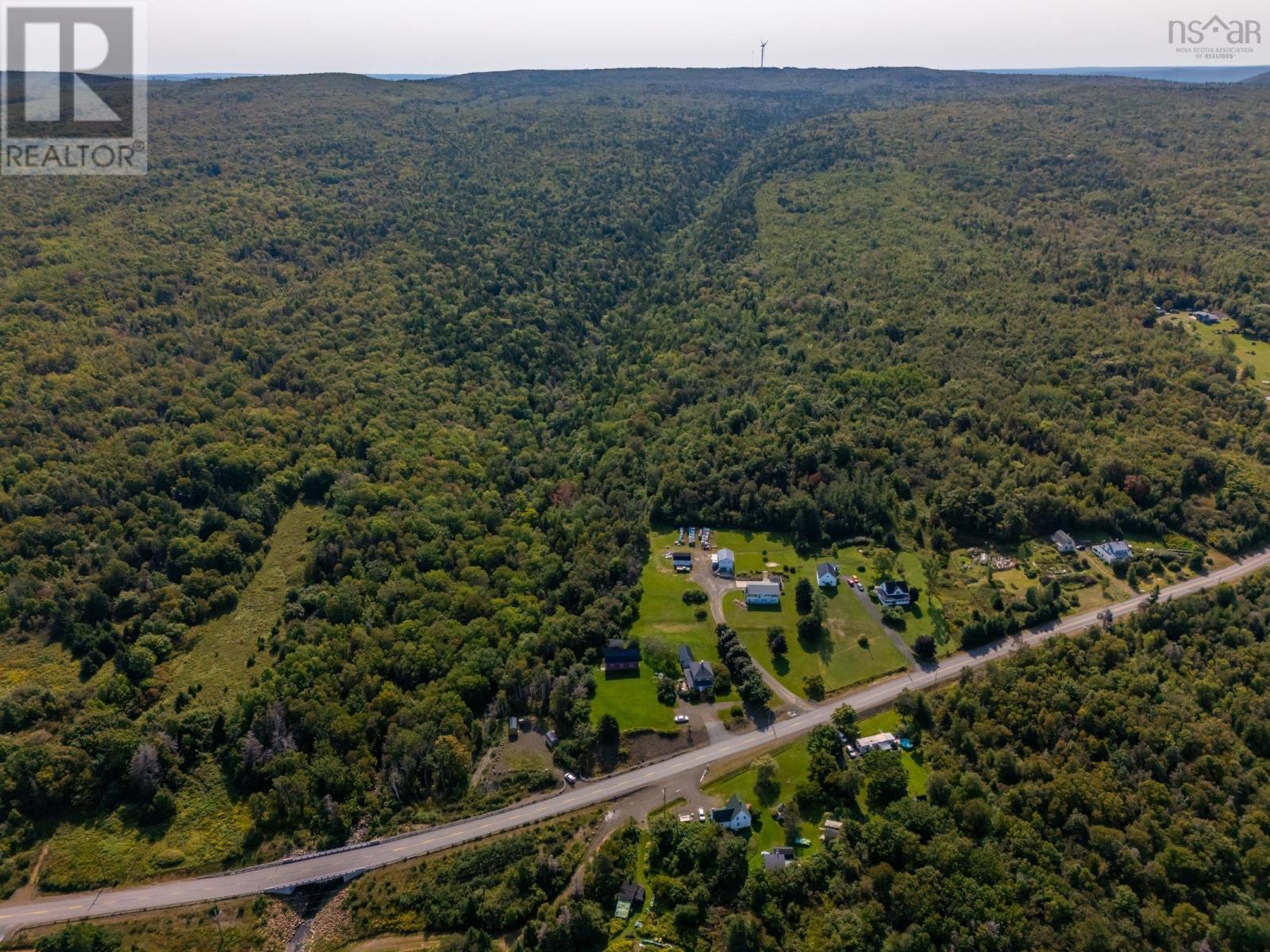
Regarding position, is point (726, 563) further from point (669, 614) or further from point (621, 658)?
point (621, 658)

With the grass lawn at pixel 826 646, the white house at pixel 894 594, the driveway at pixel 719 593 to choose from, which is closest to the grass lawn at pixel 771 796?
the driveway at pixel 719 593

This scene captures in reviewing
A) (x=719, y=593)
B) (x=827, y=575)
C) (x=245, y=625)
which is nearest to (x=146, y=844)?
(x=245, y=625)

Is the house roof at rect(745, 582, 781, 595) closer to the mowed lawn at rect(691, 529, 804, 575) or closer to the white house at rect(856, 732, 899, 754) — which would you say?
the mowed lawn at rect(691, 529, 804, 575)

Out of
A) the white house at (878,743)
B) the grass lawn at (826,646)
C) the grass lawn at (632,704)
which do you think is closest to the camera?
the white house at (878,743)

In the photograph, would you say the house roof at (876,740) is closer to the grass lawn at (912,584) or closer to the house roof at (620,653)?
the grass lawn at (912,584)

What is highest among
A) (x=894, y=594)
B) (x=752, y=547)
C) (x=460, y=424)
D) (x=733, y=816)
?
(x=460, y=424)

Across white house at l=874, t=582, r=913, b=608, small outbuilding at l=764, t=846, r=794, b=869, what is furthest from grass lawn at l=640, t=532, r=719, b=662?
small outbuilding at l=764, t=846, r=794, b=869

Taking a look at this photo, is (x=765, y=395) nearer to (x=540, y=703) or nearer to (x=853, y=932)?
(x=540, y=703)

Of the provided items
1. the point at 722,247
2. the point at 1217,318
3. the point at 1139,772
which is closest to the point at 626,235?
the point at 722,247
